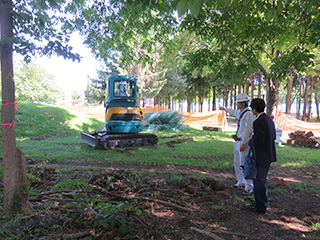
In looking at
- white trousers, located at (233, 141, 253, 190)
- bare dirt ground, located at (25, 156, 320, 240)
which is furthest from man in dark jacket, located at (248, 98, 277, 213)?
white trousers, located at (233, 141, 253, 190)

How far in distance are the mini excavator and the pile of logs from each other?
773 centimetres

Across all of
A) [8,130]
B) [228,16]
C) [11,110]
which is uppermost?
[228,16]

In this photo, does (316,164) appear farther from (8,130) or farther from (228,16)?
(8,130)

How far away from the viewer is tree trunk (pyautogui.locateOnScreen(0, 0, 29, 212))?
2.75 metres

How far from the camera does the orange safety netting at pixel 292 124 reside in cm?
1297

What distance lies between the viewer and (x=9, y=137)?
2.85m

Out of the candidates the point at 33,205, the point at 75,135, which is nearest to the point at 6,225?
the point at 33,205

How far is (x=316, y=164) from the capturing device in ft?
24.0

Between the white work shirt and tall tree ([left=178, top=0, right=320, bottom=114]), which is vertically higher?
tall tree ([left=178, top=0, right=320, bottom=114])

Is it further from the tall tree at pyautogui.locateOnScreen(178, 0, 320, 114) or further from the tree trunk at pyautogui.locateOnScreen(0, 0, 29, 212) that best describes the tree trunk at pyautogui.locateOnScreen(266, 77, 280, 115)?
the tree trunk at pyautogui.locateOnScreen(0, 0, 29, 212)

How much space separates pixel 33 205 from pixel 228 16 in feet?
22.0

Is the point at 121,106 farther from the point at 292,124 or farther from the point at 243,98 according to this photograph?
the point at 292,124

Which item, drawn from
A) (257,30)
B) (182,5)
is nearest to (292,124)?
(257,30)

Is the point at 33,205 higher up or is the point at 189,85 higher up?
the point at 189,85
